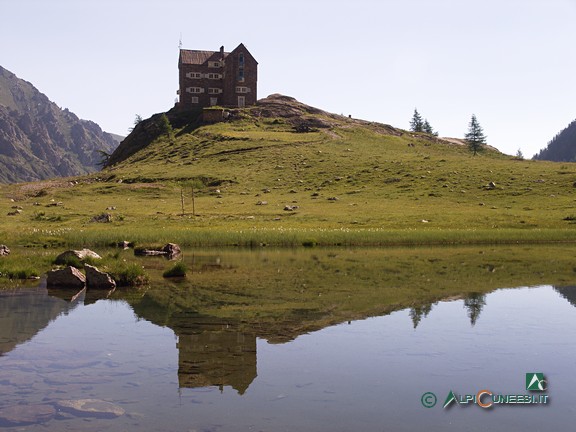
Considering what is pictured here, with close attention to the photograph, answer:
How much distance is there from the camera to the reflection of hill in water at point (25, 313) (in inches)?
862

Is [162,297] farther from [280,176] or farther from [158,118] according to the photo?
[158,118]

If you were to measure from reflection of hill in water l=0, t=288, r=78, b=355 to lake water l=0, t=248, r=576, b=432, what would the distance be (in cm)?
10

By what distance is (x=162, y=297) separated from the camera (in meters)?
30.7

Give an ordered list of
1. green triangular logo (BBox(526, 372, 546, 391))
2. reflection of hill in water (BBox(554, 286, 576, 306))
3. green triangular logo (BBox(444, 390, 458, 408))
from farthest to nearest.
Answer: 1. reflection of hill in water (BBox(554, 286, 576, 306))
2. green triangular logo (BBox(526, 372, 546, 391))
3. green triangular logo (BBox(444, 390, 458, 408))

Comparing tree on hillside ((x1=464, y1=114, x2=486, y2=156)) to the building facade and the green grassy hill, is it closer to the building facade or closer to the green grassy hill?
the green grassy hill

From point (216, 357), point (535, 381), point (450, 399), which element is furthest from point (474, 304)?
point (216, 357)

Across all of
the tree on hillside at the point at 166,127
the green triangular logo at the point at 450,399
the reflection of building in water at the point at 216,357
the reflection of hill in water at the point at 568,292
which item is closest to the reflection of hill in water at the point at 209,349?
the reflection of building in water at the point at 216,357

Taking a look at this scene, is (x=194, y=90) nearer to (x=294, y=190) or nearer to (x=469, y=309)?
(x=294, y=190)

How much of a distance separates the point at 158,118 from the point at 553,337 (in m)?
146

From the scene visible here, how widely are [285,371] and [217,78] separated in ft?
490

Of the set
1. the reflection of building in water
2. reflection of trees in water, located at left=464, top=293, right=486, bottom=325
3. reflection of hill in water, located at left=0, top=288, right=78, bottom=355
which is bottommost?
reflection of trees in water, located at left=464, top=293, right=486, bottom=325

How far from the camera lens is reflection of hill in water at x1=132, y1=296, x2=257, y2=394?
16794 mm

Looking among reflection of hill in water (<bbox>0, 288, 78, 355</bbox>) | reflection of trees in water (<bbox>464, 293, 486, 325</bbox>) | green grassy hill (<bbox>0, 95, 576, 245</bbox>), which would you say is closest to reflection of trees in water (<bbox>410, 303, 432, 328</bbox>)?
reflection of trees in water (<bbox>464, 293, 486, 325</bbox>)

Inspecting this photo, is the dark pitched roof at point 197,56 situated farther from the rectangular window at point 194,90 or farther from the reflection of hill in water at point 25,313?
the reflection of hill in water at point 25,313
